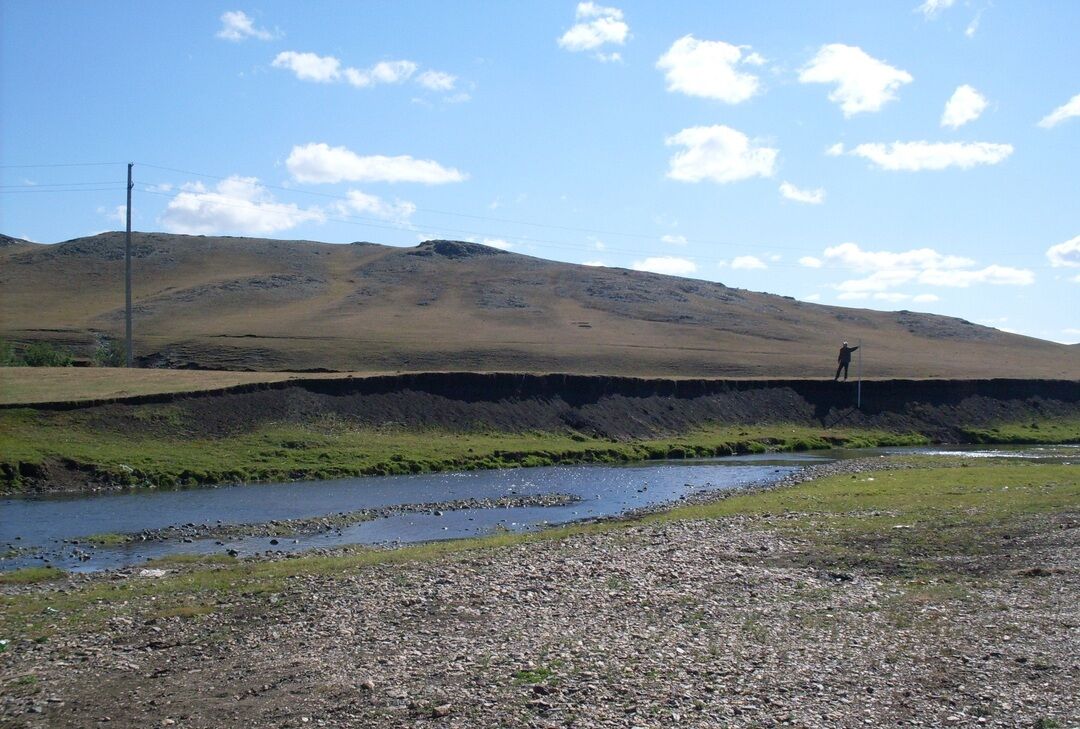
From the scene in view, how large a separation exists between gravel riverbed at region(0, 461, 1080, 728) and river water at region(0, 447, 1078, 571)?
753cm

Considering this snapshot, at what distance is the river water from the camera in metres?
30.5

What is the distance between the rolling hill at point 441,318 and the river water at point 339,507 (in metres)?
40.8

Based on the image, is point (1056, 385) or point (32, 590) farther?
point (1056, 385)

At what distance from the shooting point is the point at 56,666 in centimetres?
1570

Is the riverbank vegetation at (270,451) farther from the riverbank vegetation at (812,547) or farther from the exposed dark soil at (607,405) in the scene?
the riverbank vegetation at (812,547)

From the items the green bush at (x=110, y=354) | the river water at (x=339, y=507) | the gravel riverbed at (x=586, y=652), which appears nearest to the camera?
the gravel riverbed at (x=586, y=652)

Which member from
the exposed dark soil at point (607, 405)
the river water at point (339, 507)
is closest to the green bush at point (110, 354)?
the exposed dark soil at point (607, 405)

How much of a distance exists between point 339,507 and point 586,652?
26614mm

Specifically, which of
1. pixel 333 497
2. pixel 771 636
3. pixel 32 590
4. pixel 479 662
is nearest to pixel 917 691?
pixel 771 636

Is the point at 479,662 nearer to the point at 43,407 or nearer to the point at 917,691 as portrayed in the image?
the point at 917,691

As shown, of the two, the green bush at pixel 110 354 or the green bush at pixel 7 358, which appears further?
the green bush at pixel 110 354

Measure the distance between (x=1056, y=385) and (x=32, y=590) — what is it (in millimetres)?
94245

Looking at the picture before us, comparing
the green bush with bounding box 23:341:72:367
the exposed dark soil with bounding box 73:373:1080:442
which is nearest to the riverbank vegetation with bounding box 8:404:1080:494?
the exposed dark soil with bounding box 73:373:1080:442

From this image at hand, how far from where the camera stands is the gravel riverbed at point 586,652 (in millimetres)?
13203
